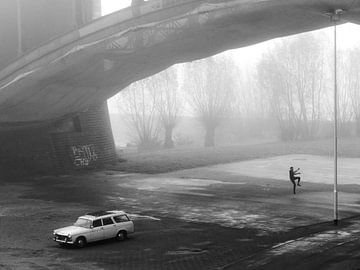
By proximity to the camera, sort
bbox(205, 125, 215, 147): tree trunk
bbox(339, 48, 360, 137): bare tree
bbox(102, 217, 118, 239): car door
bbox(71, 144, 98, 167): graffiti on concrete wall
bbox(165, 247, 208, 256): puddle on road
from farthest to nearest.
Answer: bbox(339, 48, 360, 137): bare tree → bbox(205, 125, 215, 147): tree trunk → bbox(71, 144, 98, 167): graffiti on concrete wall → bbox(102, 217, 118, 239): car door → bbox(165, 247, 208, 256): puddle on road

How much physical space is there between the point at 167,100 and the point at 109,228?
60.7 meters

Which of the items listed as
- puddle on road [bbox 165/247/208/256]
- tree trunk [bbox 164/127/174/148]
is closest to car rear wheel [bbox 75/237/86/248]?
puddle on road [bbox 165/247/208/256]

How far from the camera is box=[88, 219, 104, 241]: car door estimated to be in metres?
19.0

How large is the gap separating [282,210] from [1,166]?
27296 millimetres

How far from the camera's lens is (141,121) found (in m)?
78.8

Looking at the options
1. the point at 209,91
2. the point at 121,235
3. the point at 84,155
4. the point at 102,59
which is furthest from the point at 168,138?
the point at 121,235

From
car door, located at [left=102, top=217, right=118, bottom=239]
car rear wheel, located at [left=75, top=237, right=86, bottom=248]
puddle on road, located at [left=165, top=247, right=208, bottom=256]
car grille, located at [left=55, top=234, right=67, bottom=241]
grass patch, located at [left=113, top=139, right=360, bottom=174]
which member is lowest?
puddle on road, located at [left=165, top=247, right=208, bottom=256]

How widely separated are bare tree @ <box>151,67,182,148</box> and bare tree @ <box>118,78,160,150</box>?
100 cm

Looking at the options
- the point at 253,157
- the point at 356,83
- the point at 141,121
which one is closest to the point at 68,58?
the point at 253,157

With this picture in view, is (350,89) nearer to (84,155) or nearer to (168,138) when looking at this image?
(168,138)

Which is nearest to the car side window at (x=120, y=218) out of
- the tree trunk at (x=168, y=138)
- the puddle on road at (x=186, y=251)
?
the puddle on road at (x=186, y=251)

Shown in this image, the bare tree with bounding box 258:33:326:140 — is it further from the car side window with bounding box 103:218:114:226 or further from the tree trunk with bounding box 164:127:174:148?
the car side window with bounding box 103:218:114:226

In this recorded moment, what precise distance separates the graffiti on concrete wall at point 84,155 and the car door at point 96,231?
1141 inches

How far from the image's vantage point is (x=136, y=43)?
33.0 meters
